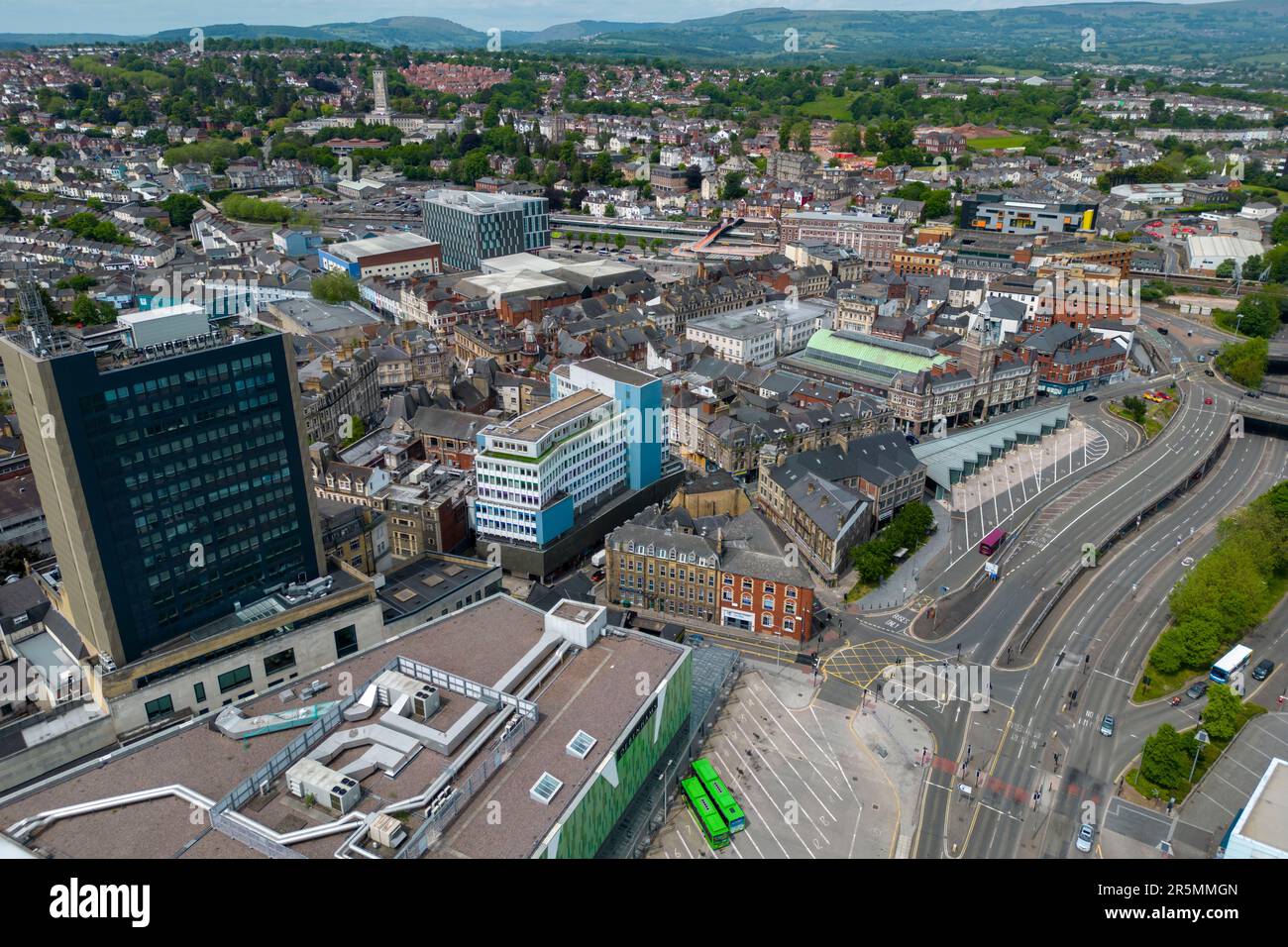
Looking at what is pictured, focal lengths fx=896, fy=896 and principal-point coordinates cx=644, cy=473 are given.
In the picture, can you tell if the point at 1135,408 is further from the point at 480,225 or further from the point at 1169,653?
the point at 480,225

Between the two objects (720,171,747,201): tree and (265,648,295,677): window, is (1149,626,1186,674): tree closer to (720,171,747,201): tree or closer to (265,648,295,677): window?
(265,648,295,677): window

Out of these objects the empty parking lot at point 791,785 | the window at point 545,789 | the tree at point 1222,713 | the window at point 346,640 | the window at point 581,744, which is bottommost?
the empty parking lot at point 791,785

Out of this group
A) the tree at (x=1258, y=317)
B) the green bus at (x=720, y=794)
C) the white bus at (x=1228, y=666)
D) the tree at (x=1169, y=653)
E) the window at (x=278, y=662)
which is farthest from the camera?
the tree at (x=1258, y=317)

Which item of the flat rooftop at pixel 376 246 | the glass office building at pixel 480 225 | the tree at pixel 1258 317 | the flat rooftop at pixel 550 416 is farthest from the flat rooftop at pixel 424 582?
the tree at pixel 1258 317

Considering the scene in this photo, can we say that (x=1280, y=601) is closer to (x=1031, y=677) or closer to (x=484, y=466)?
(x=1031, y=677)

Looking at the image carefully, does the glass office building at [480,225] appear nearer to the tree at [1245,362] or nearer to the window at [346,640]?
the window at [346,640]

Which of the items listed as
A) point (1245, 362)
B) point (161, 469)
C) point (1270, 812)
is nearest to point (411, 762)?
point (161, 469)

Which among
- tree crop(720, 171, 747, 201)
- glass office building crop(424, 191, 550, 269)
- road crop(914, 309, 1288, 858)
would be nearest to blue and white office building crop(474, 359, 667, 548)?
road crop(914, 309, 1288, 858)
